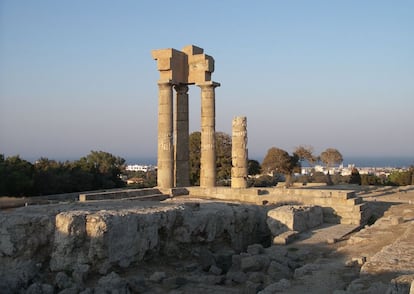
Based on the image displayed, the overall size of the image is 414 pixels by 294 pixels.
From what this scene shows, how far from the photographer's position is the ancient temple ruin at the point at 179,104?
22.2m

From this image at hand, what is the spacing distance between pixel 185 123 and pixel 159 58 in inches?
147

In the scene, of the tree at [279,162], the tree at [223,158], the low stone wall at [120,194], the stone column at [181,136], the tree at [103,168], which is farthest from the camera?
the tree at [279,162]

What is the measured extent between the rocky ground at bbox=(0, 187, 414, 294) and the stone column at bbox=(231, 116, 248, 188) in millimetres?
7018

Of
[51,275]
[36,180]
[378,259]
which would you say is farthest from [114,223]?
[36,180]

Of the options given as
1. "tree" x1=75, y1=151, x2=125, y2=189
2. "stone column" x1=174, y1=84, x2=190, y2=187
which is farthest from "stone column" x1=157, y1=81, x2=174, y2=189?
"tree" x1=75, y1=151, x2=125, y2=189

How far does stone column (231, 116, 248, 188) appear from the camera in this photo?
21.9m

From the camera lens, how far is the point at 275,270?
10.9m

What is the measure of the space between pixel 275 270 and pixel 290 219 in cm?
429

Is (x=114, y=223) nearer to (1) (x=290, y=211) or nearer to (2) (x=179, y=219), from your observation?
(2) (x=179, y=219)

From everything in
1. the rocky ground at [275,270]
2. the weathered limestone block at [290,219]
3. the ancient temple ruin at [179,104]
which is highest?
the ancient temple ruin at [179,104]

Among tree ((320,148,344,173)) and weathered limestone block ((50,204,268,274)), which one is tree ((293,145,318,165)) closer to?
tree ((320,148,344,173))

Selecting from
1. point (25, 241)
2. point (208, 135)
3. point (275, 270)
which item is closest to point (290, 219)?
point (275, 270)

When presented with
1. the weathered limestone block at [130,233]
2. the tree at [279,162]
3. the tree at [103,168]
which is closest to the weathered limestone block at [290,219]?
the weathered limestone block at [130,233]

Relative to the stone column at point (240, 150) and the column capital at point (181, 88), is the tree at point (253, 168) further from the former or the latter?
the stone column at point (240, 150)
